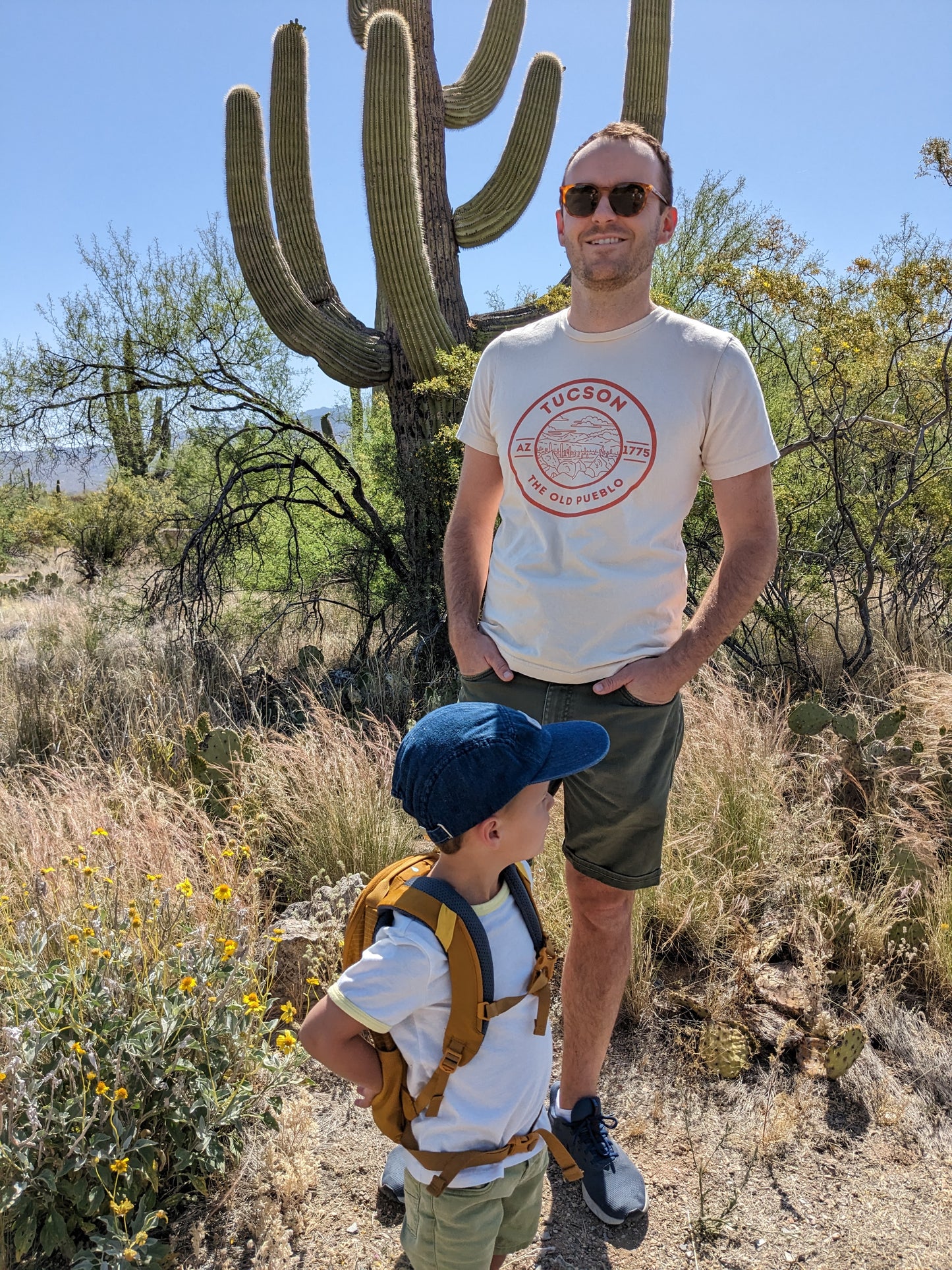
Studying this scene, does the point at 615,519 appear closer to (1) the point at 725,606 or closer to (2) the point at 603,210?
(1) the point at 725,606

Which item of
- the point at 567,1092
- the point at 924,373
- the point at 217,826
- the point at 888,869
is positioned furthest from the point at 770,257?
the point at 567,1092

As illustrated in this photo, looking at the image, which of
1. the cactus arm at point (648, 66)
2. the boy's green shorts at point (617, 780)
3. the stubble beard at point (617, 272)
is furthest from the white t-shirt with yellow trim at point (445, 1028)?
the cactus arm at point (648, 66)

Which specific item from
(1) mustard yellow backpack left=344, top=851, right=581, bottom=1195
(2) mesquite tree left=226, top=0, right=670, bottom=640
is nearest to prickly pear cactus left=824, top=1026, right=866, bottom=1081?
(1) mustard yellow backpack left=344, top=851, right=581, bottom=1195

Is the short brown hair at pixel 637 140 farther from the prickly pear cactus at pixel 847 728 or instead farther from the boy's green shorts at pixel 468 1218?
the prickly pear cactus at pixel 847 728

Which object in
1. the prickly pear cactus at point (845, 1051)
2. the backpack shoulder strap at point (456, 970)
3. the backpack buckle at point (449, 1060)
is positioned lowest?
the prickly pear cactus at point (845, 1051)

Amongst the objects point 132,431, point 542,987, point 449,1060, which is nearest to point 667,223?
point 542,987

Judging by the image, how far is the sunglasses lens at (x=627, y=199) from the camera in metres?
2.08

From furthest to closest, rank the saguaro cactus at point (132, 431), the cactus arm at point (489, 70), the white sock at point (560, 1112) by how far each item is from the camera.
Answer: the saguaro cactus at point (132, 431), the cactus arm at point (489, 70), the white sock at point (560, 1112)

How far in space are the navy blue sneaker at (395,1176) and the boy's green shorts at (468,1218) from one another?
62 centimetres

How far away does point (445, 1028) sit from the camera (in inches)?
57.0

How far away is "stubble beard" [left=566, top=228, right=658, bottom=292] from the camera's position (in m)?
2.05

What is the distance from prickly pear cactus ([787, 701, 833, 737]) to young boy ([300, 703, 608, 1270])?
305cm

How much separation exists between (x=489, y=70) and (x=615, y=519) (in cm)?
855

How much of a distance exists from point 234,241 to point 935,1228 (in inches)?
291
